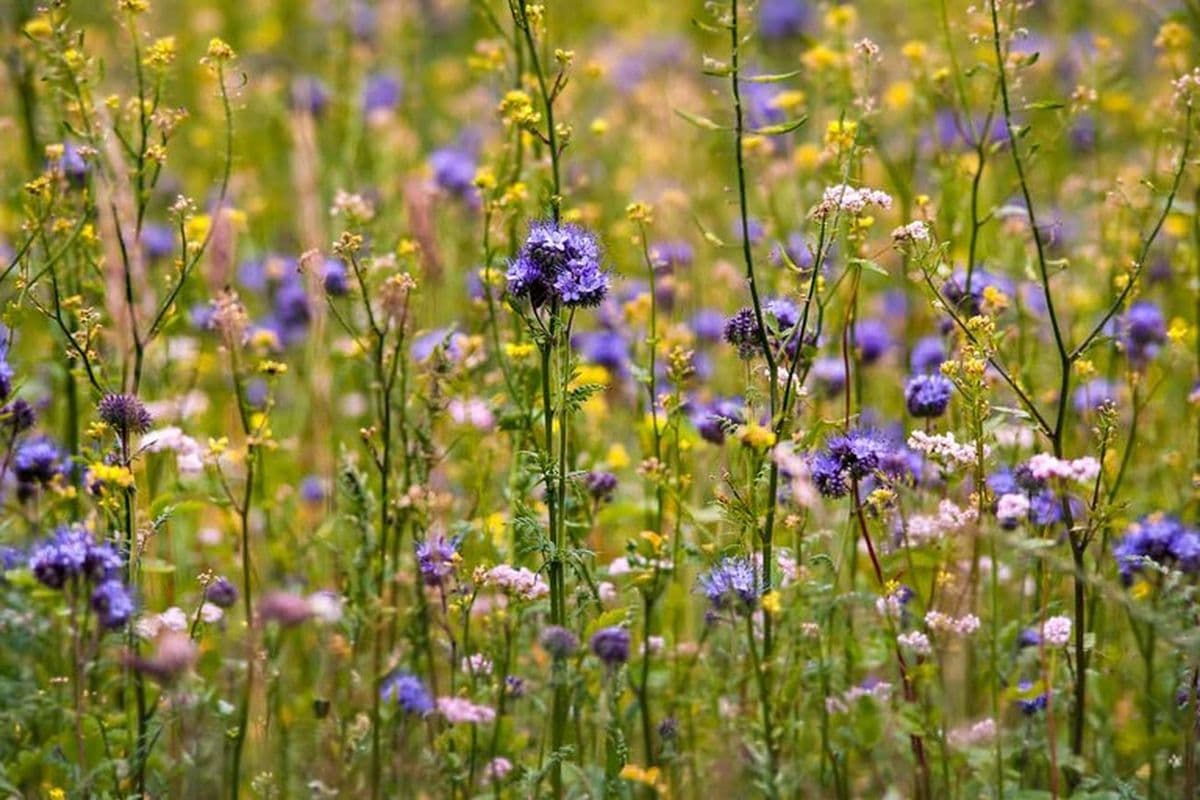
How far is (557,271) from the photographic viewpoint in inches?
118

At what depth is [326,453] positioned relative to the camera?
173 inches

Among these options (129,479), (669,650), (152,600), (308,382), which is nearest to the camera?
(129,479)

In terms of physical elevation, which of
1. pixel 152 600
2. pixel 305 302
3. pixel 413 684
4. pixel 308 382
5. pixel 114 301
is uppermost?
pixel 305 302

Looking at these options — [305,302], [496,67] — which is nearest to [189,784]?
[496,67]

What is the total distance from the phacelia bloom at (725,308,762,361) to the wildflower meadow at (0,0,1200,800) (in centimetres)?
3

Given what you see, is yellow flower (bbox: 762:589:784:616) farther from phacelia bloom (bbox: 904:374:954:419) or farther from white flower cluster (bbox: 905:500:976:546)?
phacelia bloom (bbox: 904:374:954:419)

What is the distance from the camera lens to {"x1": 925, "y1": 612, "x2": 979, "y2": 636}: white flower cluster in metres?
2.97

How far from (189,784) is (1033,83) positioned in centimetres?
540

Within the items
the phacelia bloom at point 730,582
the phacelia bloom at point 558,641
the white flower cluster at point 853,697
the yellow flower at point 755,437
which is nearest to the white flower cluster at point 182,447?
the phacelia bloom at point 558,641

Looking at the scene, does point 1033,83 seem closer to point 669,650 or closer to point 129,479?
point 669,650

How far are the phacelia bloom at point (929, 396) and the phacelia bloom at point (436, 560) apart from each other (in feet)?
3.61

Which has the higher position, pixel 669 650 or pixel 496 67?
pixel 496 67

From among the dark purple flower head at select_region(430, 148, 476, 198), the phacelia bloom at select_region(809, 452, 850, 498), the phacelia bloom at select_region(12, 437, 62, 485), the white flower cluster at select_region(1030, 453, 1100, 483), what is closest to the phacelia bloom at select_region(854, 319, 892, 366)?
the phacelia bloom at select_region(809, 452, 850, 498)

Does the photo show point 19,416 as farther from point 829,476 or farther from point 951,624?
point 951,624
